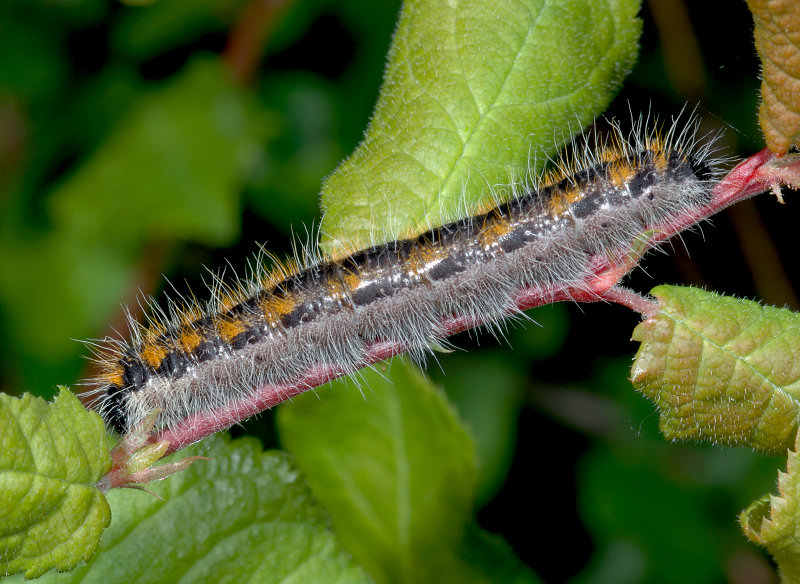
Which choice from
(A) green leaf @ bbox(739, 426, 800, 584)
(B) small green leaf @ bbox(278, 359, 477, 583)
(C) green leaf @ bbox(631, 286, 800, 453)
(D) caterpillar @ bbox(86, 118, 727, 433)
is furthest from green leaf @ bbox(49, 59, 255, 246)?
(A) green leaf @ bbox(739, 426, 800, 584)

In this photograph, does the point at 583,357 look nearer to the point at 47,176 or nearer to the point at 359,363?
the point at 359,363

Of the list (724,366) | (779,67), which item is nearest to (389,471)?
(724,366)

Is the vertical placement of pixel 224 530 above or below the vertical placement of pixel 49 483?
below

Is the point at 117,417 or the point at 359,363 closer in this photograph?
the point at 359,363

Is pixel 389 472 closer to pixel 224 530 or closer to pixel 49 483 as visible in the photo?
pixel 224 530

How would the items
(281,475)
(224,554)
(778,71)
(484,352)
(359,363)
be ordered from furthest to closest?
1. (484,352)
2. (359,363)
3. (281,475)
4. (224,554)
5. (778,71)

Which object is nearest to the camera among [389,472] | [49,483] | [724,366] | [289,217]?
[49,483]

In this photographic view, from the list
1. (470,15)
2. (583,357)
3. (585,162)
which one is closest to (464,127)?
(470,15)
